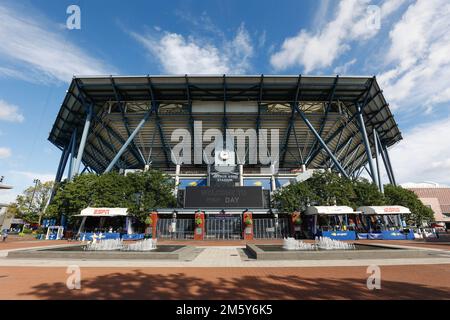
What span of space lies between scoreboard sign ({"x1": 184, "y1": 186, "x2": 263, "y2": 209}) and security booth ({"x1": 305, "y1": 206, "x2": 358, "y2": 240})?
682 centimetres

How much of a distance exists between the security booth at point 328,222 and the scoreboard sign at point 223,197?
682 centimetres

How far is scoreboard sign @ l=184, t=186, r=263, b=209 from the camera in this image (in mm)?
33188

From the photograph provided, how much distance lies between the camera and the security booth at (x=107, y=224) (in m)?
28.7

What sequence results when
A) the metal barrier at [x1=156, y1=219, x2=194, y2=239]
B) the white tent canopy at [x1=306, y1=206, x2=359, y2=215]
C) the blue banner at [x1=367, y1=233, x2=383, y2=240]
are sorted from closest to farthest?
the white tent canopy at [x1=306, y1=206, x2=359, y2=215], the blue banner at [x1=367, y1=233, x2=383, y2=240], the metal barrier at [x1=156, y1=219, x2=194, y2=239]

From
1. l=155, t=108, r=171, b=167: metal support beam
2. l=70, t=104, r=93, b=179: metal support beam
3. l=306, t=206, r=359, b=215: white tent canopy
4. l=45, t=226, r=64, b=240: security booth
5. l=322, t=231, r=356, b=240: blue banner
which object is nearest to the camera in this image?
l=322, t=231, r=356, b=240: blue banner

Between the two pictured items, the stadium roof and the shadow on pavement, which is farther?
the stadium roof

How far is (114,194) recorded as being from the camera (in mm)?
31750

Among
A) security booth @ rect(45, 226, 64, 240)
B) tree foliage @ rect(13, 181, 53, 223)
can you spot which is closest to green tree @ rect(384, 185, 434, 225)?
security booth @ rect(45, 226, 64, 240)

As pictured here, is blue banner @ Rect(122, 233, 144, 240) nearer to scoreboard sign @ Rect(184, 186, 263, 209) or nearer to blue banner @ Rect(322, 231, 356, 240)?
scoreboard sign @ Rect(184, 186, 263, 209)

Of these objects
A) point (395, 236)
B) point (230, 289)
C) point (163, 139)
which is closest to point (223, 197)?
point (163, 139)

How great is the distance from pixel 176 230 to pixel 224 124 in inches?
742

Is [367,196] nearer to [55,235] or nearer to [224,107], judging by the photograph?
[224,107]
